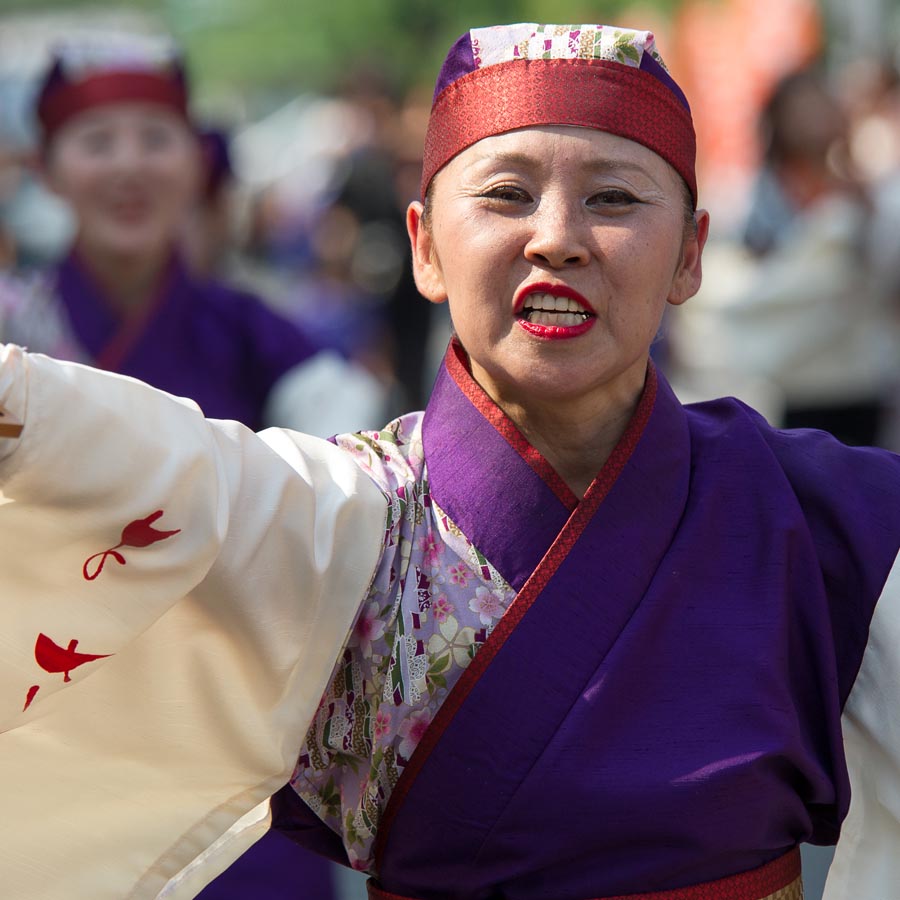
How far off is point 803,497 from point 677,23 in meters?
12.5

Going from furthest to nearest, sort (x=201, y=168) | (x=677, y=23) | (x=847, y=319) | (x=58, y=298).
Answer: (x=677, y=23), (x=847, y=319), (x=201, y=168), (x=58, y=298)

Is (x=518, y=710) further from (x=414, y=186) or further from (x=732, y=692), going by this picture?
(x=414, y=186)

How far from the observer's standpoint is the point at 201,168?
188 inches

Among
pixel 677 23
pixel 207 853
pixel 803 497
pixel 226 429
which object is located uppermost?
pixel 677 23

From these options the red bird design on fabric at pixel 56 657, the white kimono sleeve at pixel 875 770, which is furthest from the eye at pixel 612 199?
the red bird design on fabric at pixel 56 657

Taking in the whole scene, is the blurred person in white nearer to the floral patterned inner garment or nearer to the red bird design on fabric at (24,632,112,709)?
the floral patterned inner garment

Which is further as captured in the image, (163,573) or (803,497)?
(803,497)

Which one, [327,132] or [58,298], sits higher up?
[327,132]

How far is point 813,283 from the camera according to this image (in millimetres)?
5805

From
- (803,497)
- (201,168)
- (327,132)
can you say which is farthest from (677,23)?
(803,497)

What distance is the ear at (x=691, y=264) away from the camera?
222cm

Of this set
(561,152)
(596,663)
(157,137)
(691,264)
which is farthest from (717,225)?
(596,663)

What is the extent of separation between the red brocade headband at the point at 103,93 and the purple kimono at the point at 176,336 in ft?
1.14

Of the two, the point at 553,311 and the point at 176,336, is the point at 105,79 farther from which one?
the point at 553,311
